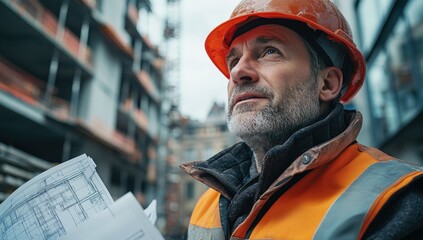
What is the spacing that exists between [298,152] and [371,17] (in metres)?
7.56

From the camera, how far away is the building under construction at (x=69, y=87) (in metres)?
10.3

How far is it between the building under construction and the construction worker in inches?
242

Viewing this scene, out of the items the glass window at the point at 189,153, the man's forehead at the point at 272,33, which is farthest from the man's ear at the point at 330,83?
the glass window at the point at 189,153

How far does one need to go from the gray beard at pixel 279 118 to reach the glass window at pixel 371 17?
543 centimetres

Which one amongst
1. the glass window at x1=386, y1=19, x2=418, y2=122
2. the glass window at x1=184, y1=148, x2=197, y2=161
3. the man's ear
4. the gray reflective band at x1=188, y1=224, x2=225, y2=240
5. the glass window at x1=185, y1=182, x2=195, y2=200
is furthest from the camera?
the glass window at x1=184, y1=148, x2=197, y2=161

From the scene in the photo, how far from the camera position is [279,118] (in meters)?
1.62

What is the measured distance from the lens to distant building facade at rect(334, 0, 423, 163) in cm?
522

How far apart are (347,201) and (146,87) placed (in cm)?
2236

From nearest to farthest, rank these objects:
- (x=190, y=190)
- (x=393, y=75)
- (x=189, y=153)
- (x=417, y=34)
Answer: (x=417, y=34)
(x=393, y=75)
(x=190, y=190)
(x=189, y=153)

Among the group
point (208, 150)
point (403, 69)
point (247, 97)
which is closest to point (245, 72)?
point (247, 97)

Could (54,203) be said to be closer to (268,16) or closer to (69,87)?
(268,16)

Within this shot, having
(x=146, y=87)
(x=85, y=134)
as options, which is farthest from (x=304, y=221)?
(x=146, y=87)

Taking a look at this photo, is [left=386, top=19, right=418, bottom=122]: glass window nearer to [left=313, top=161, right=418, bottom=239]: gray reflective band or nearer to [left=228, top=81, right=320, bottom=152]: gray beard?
[left=228, top=81, right=320, bottom=152]: gray beard

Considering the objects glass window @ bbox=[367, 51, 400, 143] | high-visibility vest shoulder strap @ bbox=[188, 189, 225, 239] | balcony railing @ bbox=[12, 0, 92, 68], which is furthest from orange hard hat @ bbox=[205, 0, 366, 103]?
balcony railing @ bbox=[12, 0, 92, 68]
